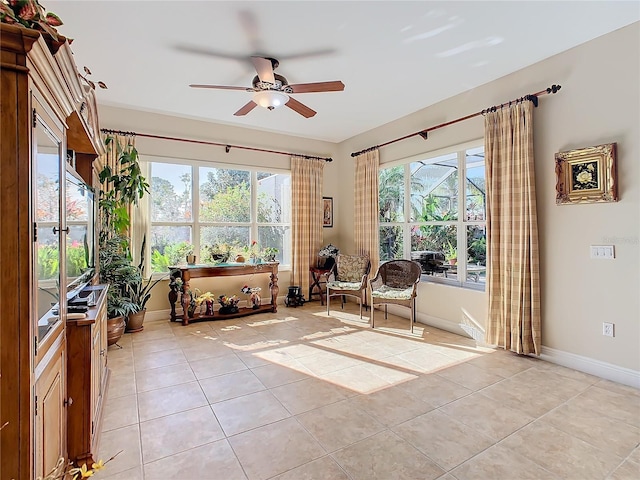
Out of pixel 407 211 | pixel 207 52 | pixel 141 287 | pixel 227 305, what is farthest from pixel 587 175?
pixel 141 287

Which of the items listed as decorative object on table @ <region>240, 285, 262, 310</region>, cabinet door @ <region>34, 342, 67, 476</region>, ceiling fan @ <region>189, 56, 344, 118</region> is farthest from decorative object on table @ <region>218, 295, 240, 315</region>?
cabinet door @ <region>34, 342, 67, 476</region>

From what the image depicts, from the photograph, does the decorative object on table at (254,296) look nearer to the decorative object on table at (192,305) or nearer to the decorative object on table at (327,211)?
the decorative object on table at (192,305)

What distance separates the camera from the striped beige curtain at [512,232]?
3.21m

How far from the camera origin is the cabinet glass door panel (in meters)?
1.18

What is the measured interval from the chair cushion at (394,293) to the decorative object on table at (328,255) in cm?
125

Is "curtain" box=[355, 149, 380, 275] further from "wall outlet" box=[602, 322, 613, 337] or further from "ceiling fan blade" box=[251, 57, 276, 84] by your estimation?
"wall outlet" box=[602, 322, 613, 337]

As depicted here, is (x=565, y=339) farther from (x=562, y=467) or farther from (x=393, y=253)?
(x=393, y=253)

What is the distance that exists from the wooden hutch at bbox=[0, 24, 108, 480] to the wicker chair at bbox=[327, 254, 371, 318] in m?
3.68

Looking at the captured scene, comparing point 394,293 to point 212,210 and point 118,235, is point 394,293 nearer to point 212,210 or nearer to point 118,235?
point 212,210

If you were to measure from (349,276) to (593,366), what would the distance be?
309cm

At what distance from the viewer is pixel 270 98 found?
3156mm

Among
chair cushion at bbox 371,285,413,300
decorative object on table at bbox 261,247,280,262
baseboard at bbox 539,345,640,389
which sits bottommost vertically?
baseboard at bbox 539,345,640,389

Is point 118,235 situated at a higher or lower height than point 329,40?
lower

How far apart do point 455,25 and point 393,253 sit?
319 cm
